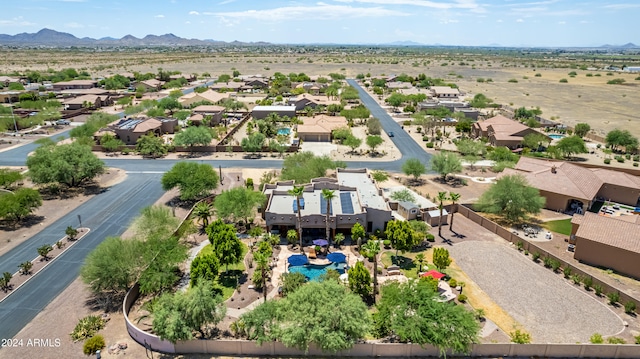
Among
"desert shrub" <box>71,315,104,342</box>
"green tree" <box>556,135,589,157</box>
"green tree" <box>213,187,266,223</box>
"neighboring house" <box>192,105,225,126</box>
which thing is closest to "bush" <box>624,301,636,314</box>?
"green tree" <box>213,187,266,223</box>

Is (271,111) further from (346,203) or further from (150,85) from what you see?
(150,85)

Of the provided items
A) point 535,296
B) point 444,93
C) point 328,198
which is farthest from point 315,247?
point 444,93

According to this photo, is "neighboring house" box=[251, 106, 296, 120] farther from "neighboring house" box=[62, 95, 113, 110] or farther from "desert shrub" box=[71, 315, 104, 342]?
"desert shrub" box=[71, 315, 104, 342]

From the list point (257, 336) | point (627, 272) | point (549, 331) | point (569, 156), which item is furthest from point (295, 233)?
point (569, 156)

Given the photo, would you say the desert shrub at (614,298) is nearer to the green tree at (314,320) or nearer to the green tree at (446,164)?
the green tree at (314,320)

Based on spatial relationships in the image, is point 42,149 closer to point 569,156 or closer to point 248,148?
point 248,148

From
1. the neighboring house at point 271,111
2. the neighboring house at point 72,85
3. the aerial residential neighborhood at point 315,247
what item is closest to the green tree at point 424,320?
the aerial residential neighborhood at point 315,247
